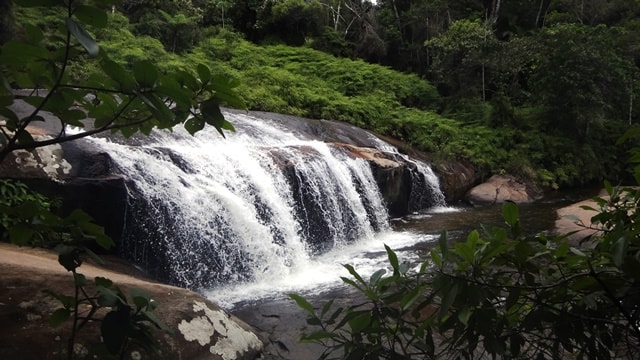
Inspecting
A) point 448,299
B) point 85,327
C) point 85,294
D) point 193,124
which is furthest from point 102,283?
point 85,327

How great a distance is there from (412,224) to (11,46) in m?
10.8

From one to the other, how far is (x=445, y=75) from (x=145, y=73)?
20102 mm

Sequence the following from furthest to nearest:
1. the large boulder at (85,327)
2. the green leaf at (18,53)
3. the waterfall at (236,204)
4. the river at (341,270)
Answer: the waterfall at (236,204), the river at (341,270), the large boulder at (85,327), the green leaf at (18,53)

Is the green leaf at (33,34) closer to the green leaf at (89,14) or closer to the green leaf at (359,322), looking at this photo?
the green leaf at (89,14)

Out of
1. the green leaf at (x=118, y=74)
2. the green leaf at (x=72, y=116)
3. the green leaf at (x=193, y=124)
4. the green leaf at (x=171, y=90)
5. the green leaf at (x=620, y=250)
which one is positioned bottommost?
the green leaf at (x=620, y=250)

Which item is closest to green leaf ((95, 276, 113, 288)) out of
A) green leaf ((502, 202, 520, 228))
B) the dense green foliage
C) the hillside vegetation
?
the dense green foliage

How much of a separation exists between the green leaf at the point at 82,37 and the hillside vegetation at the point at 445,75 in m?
12.1

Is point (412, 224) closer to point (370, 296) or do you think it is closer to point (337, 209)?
point (337, 209)

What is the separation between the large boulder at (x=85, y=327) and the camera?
2521 millimetres

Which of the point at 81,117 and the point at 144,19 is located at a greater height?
the point at 144,19

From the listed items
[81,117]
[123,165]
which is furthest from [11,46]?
[123,165]

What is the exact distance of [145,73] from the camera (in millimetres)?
1071

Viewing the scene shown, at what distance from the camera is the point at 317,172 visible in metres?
9.87

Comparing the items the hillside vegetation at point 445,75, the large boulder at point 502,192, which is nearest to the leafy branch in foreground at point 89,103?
the hillside vegetation at point 445,75
